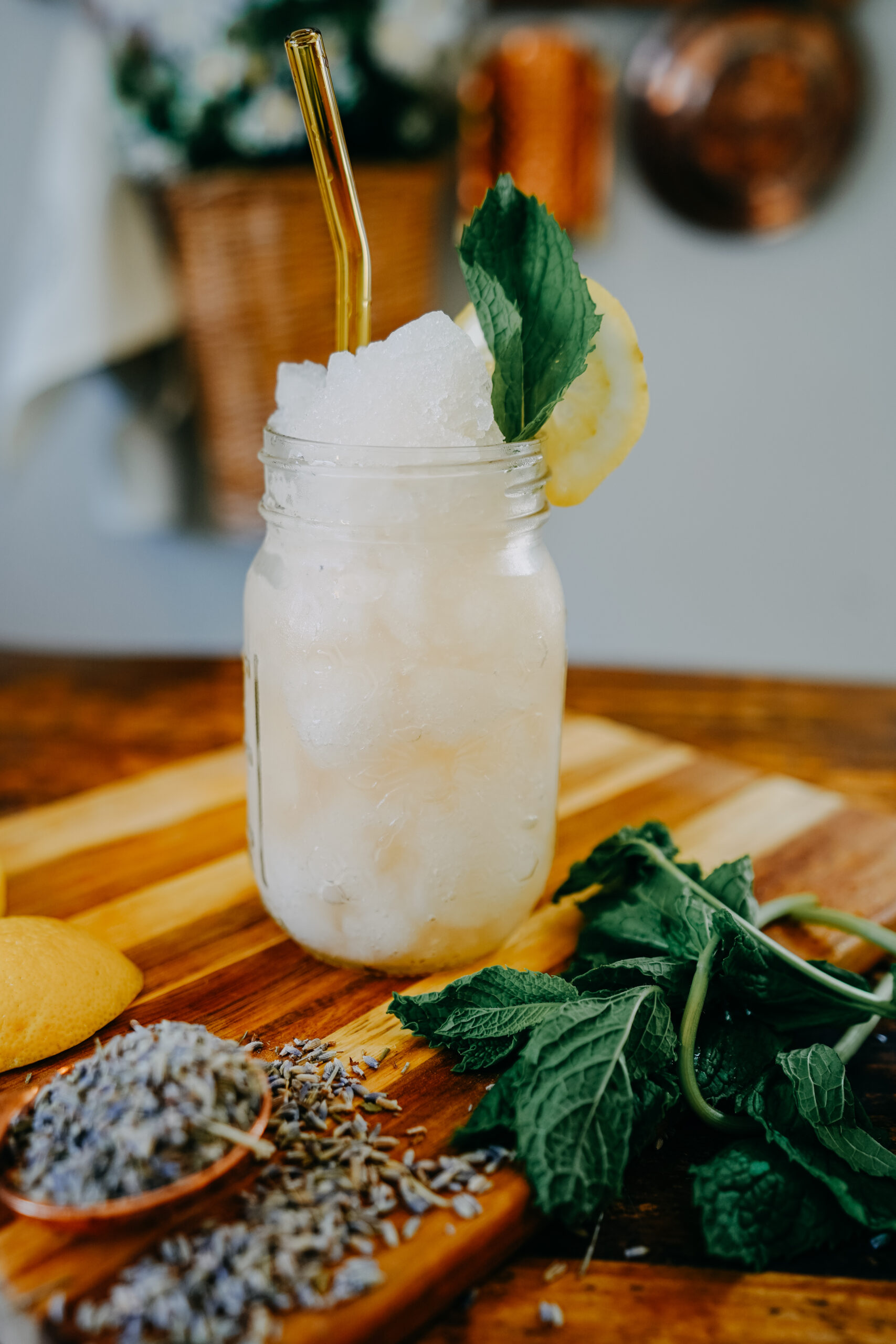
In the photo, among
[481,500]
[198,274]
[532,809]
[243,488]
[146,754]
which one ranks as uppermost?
[198,274]

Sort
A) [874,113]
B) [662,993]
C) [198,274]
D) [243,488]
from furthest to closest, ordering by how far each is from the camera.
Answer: [874,113] < [243,488] < [198,274] < [662,993]

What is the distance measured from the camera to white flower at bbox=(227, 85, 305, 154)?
1.39 metres

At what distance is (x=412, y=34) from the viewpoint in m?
1.38

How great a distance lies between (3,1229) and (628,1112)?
349 millimetres

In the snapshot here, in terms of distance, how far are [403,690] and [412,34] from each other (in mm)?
1115

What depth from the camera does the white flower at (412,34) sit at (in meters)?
1.37

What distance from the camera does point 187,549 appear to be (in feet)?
6.77

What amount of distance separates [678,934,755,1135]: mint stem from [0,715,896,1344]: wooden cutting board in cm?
9

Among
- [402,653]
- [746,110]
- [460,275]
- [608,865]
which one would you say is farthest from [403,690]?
[746,110]

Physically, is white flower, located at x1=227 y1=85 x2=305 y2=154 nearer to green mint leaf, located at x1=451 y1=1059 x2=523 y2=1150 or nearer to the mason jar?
the mason jar

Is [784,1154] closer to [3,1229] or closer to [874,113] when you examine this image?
[3,1229]

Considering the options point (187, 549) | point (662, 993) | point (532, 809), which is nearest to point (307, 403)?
point (532, 809)

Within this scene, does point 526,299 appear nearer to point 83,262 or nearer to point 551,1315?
point 551,1315

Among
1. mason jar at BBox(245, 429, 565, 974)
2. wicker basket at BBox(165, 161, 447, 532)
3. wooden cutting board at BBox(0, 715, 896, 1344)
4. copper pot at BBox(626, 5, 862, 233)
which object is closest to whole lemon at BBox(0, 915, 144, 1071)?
wooden cutting board at BBox(0, 715, 896, 1344)
